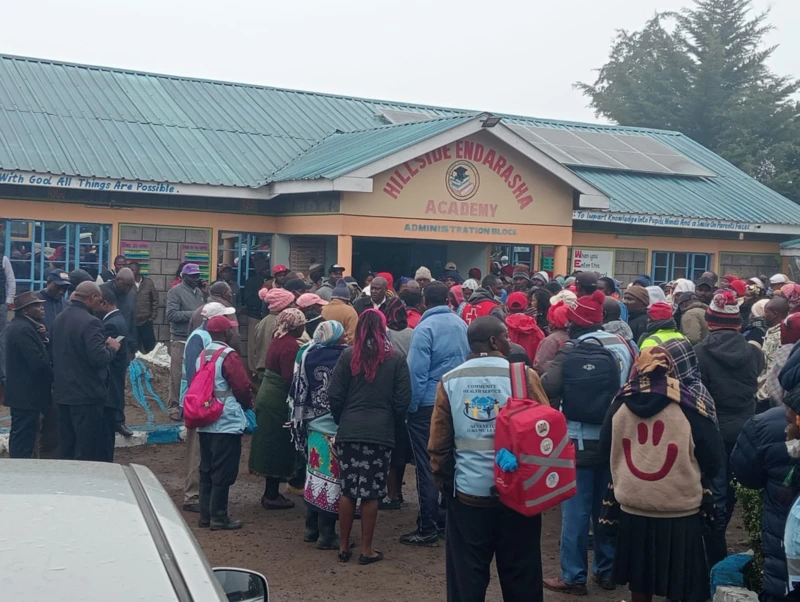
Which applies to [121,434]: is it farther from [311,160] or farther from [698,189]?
[698,189]

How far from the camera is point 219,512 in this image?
758 centimetres

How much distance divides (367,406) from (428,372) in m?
0.78

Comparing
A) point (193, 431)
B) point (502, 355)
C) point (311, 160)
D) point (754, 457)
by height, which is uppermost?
point (311, 160)

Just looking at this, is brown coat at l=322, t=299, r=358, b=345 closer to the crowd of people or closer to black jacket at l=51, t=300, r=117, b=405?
the crowd of people

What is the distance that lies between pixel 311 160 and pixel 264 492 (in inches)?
286

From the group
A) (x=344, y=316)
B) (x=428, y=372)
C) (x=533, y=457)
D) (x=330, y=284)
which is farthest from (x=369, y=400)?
(x=330, y=284)

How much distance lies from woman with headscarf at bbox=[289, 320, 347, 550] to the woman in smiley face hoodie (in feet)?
8.53

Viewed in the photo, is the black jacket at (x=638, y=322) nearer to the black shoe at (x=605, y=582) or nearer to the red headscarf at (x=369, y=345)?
the black shoe at (x=605, y=582)

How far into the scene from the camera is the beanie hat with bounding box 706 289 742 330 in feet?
20.7

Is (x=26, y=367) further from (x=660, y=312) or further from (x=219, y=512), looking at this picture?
(x=660, y=312)

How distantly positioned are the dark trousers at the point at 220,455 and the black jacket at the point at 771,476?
4.28m

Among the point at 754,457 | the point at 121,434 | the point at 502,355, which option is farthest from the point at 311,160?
the point at 754,457

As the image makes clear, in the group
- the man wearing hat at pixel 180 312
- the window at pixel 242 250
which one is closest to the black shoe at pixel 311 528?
the man wearing hat at pixel 180 312

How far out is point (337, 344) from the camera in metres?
7.16
